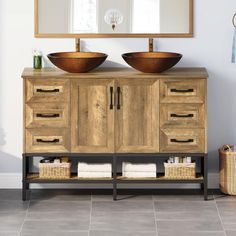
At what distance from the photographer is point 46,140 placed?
564 cm

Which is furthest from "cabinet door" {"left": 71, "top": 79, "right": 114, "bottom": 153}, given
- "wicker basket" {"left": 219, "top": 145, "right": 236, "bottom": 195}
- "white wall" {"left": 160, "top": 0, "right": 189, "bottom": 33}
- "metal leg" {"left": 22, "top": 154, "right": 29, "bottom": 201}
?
"wicker basket" {"left": 219, "top": 145, "right": 236, "bottom": 195}

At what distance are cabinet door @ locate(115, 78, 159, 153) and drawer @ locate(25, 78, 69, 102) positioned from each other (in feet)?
1.20

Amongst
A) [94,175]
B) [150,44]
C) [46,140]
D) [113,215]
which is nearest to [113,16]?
[150,44]

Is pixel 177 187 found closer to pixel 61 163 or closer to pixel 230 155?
pixel 230 155

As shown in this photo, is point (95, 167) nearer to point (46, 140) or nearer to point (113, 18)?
point (46, 140)

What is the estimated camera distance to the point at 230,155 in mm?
5762

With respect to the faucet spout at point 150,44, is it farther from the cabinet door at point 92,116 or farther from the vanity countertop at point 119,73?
the cabinet door at point 92,116

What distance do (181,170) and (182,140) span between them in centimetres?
23

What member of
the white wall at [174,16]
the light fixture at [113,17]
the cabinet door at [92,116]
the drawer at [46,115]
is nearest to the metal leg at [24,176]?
the drawer at [46,115]

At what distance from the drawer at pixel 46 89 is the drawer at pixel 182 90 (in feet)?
2.14

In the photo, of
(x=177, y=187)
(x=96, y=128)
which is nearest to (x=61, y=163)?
(x=96, y=128)

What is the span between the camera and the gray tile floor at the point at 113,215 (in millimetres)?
4988

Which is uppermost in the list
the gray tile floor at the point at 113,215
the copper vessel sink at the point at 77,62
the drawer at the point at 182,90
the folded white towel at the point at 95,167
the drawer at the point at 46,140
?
the copper vessel sink at the point at 77,62

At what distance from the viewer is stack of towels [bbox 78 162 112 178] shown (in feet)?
18.8
